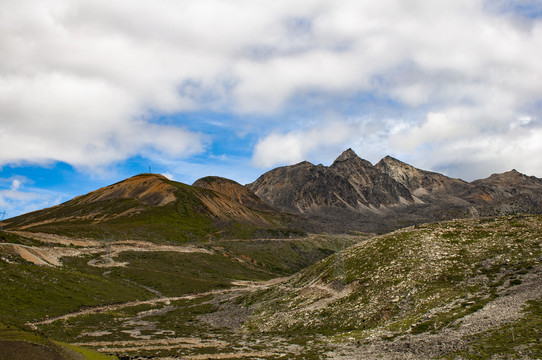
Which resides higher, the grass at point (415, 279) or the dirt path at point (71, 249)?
the dirt path at point (71, 249)

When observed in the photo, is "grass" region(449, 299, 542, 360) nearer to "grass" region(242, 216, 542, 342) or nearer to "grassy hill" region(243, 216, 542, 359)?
"grassy hill" region(243, 216, 542, 359)

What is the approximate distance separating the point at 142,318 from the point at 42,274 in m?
33.3

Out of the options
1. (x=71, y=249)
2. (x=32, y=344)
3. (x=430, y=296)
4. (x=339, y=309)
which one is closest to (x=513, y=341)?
(x=430, y=296)

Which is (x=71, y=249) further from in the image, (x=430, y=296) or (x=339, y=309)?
(x=430, y=296)

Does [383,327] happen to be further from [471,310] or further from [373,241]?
[373,241]

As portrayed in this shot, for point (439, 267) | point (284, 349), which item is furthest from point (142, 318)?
point (439, 267)

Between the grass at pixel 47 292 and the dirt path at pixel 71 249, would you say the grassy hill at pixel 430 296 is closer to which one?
the grass at pixel 47 292

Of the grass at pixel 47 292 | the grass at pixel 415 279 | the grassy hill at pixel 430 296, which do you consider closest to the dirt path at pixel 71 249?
the grass at pixel 47 292

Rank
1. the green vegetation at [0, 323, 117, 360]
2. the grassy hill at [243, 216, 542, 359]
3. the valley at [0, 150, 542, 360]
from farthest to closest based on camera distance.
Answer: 1. the grassy hill at [243, 216, 542, 359]
2. the valley at [0, 150, 542, 360]
3. the green vegetation at [0, 323, 117, 360]

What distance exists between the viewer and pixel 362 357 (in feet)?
135

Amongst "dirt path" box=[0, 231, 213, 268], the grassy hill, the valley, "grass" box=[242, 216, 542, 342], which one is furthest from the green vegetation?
"dirt path" box=[0, 231, 213, 268]

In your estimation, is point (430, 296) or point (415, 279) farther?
point (415, 279)

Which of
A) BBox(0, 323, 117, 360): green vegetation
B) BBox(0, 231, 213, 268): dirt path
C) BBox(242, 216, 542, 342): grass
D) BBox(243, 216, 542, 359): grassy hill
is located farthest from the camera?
BBox(0, 231, 213, 268): dirt path

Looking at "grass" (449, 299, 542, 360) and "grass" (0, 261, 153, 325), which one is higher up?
"grass" (0, 261, 153, 325)
